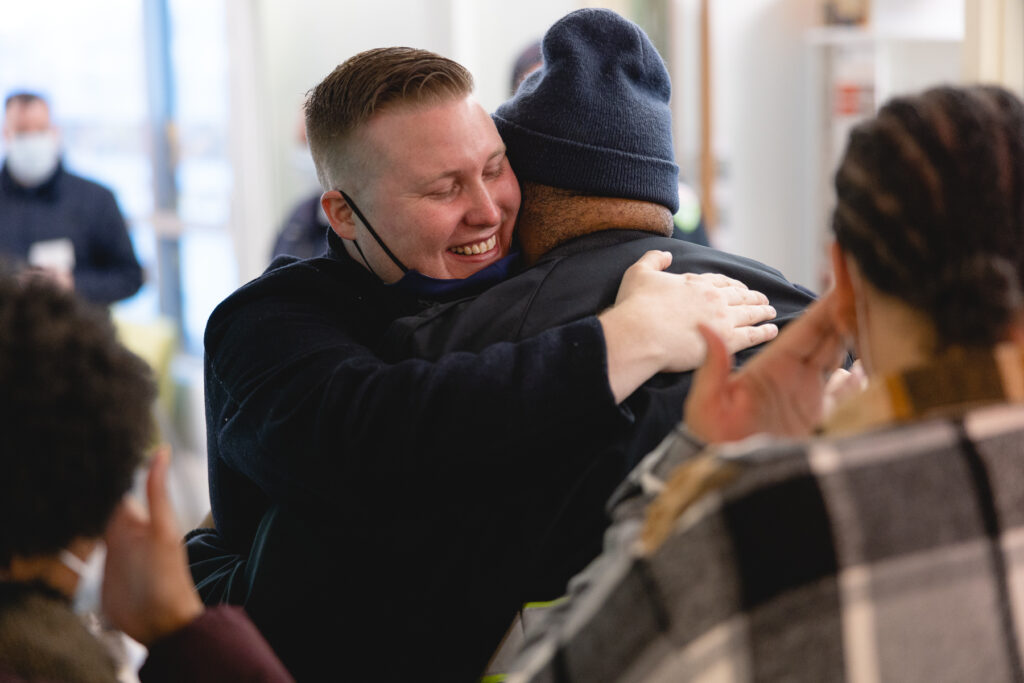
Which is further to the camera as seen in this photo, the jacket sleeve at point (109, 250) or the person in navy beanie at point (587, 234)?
the jacket sleeve at point (109, 250)

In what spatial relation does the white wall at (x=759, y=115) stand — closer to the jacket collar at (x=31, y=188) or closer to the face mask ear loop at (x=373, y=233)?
the jacket collar at (x=31, y=188)

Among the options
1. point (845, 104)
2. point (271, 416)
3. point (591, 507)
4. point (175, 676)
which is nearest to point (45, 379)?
point (175, 676)

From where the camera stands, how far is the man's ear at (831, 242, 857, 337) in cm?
97

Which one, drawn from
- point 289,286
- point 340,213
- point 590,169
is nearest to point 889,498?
point 590,169

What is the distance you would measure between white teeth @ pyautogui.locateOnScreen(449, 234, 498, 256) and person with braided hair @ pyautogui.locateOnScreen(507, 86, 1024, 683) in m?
0.74

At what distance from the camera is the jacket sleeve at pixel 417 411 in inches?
48.7

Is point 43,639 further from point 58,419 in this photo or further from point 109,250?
point 109,250

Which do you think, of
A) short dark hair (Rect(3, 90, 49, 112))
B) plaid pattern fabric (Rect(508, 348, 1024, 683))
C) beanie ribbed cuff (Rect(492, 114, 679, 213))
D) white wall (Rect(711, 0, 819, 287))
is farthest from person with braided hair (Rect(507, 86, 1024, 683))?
short dark hair (Rect(3, 90, 49, 112))

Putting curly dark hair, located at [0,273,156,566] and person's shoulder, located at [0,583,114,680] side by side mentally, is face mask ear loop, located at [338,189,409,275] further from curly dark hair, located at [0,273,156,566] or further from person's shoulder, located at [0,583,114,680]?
person's shoulder, located at [0,583,114,680]

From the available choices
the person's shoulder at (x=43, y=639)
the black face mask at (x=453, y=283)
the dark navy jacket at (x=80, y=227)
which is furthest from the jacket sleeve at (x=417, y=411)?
the dark navy jacket at (x=80, y=227)

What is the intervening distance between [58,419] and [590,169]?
80cm

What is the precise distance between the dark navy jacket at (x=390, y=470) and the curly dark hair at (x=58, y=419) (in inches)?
13.1

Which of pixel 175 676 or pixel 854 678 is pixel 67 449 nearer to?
pixel 175 676

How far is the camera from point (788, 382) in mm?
1134
